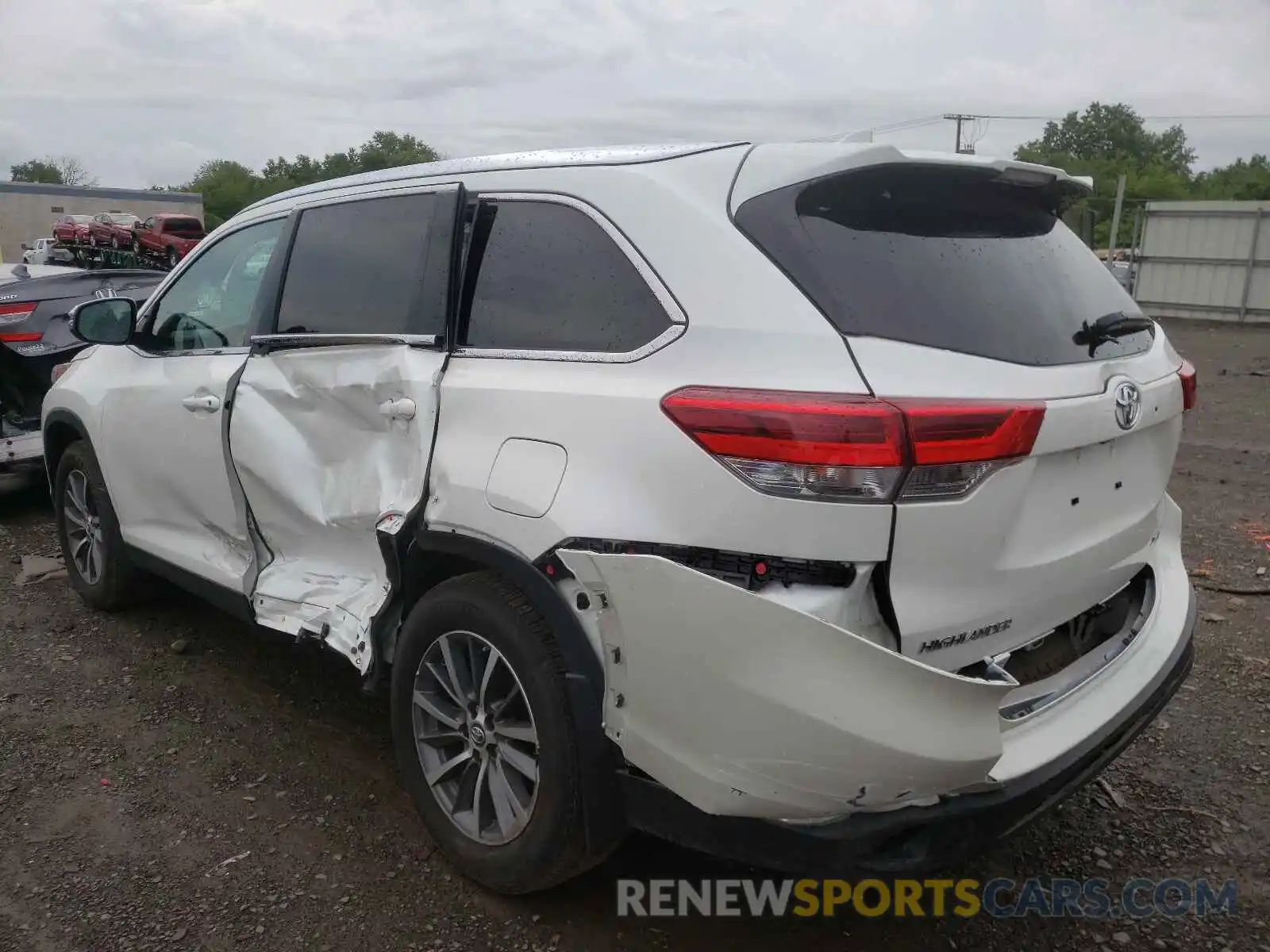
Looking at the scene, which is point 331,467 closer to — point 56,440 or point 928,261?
point 928,261

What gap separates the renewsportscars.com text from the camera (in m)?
2.74

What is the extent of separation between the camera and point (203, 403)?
3.65m

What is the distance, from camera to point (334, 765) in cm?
351

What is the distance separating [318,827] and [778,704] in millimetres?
1832

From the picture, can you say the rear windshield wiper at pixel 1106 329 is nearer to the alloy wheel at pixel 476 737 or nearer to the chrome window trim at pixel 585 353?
the chrome window trim at pixel 585 353

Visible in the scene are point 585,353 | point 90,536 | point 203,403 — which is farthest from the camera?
point 90,536

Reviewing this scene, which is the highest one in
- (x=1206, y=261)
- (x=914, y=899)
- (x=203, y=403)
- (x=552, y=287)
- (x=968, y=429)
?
(x=552, y=287)

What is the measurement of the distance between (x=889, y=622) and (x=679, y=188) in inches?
44.5

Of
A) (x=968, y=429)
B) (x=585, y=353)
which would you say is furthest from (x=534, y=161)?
(x=968, y=429)

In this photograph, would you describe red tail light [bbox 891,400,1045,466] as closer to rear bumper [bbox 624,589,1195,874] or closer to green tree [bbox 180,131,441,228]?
rear bumper [bbox 624,589,1195,874]

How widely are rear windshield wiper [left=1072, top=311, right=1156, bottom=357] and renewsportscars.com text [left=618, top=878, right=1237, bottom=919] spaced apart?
1.50 meters

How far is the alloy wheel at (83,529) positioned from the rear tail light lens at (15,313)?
2.58m

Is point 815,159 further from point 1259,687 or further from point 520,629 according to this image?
point 1259,687

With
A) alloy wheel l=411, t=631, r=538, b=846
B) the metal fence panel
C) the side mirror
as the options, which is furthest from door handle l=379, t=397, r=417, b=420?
the metal fence panel
